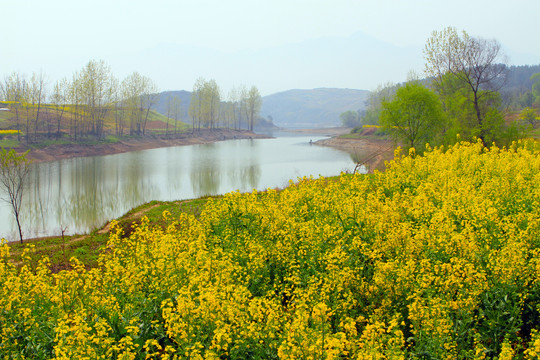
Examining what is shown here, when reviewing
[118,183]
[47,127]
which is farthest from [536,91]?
[47,127]

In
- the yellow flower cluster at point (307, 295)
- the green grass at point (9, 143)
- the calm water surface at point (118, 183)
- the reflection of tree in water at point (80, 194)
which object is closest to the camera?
the yellow flower cluster at point (307, 295)

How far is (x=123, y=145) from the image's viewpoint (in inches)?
2707

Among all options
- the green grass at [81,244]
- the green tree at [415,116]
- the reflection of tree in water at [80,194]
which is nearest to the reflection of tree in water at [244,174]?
the reflection of tree in water at [80,194]

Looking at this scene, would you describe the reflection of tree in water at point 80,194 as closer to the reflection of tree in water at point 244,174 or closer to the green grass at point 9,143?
the reflection of tree in water at point 244,174

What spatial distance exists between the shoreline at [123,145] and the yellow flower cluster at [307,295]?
26588 millimetres

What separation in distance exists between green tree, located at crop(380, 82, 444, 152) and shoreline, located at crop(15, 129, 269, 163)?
31.1 m

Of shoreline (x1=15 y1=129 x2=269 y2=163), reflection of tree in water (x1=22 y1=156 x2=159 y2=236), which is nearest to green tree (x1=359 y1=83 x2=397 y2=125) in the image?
shoreline (x1=15 y1=129 x2=269 y2=163)

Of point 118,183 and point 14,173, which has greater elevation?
point 14,173

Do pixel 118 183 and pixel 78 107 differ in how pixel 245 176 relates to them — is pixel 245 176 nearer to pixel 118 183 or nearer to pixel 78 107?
pixel 118 183

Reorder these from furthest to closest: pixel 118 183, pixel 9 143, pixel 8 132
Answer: pixel 8 132
pixel 9 143
pixel 118 183

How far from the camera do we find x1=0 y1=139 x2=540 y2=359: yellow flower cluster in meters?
5.41

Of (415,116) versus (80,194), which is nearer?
(80,194)

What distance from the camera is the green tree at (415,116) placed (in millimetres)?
36312

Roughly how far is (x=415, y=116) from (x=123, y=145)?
51.0 m
